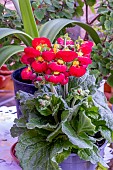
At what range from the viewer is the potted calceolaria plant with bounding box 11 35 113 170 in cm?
67

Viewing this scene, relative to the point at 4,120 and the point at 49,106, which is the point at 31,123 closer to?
the point at 49,106

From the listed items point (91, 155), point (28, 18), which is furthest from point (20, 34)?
point (91, 155)

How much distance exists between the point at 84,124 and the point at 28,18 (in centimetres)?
39

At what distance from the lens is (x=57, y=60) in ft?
2.17

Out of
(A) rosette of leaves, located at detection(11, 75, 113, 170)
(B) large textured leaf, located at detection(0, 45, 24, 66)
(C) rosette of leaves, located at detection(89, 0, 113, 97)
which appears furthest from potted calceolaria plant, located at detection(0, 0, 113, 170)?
(C) rosette of leaves, located at detection(89, 0, 113, 97)

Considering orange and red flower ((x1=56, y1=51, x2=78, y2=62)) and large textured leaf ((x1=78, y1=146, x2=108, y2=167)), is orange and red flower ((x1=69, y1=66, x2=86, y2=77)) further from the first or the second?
large textured leaf ((x1=78, y1=146, x2=108, y2=167))

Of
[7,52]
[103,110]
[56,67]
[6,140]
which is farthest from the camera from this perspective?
[6,140]

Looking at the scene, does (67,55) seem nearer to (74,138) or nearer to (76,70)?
(76,70)

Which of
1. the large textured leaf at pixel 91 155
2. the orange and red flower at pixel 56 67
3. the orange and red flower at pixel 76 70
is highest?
the orange and red flower at pixel 56 67

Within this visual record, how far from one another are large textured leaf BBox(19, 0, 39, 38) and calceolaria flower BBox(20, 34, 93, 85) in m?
0.24

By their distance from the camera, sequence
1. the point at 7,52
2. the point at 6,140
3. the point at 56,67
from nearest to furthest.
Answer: the point at 56,67 → the point at 7,52 → the point at 6,140

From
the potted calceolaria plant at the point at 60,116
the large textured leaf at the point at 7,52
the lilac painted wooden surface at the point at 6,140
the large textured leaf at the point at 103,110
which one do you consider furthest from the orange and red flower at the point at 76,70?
the lilac painted wooden surface at the point at 6,140

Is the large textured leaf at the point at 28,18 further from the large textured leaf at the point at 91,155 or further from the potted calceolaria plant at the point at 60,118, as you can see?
the large textured leaf at the point at 91,155

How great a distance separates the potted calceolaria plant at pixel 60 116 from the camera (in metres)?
0.67
